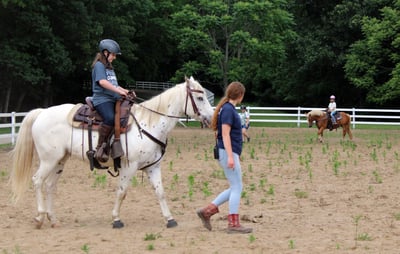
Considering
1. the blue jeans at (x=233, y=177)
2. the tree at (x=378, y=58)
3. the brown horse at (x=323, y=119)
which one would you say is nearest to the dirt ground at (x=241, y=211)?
the blue jeans at (x=233, y=177)

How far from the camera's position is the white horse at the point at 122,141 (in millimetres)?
7762

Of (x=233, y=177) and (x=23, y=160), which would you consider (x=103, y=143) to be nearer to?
(x=23, y=160)

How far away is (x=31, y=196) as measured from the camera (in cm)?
1008

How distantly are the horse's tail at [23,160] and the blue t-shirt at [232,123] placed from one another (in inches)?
115

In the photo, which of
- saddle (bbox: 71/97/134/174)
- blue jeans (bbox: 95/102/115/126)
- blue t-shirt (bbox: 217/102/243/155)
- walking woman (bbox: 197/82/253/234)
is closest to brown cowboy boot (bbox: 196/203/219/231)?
walking woman (bbox: 197/82/253/234)

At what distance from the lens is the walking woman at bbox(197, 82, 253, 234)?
700cm

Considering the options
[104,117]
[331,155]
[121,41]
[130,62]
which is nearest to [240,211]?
[104,117]

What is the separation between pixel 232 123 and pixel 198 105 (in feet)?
2.93

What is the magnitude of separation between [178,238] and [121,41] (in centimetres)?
3439

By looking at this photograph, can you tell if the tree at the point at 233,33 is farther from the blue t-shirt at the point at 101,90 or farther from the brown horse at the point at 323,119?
the blue t-shirt at the point at 101,90

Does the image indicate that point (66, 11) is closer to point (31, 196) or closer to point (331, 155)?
point (331, 155)

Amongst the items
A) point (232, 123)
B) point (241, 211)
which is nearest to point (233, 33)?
point (241, 211)

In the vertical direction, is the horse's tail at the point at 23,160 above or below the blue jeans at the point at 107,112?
below

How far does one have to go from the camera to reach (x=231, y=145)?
23.2 feet
